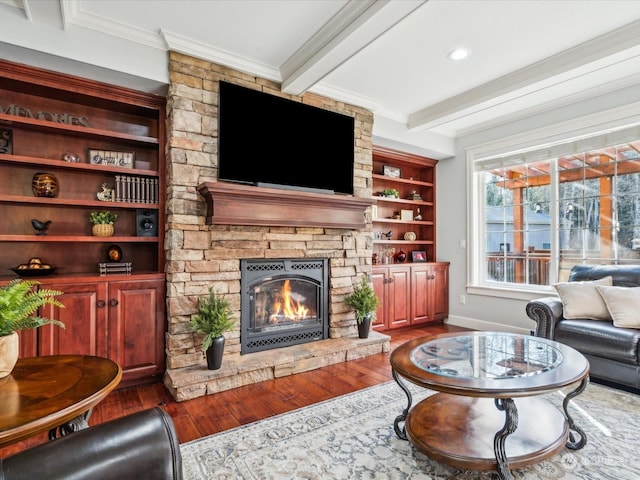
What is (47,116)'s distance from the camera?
277 centimetres

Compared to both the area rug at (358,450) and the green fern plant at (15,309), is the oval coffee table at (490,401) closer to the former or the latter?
the area rug at (358,450)

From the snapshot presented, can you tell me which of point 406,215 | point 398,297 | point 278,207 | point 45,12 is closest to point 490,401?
point 278,207

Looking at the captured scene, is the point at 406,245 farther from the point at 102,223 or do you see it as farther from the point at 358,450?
the point at 102,223

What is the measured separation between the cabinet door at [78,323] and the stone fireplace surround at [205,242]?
47 centimetres

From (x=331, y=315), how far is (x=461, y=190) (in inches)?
104

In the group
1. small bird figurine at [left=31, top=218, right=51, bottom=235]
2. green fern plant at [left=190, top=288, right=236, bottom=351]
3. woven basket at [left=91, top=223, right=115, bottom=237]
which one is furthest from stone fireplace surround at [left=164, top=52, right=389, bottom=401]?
small bird figurine at [left=31, top=218, right=51, bottom=235]

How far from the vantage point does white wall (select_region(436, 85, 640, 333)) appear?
3.81 meters

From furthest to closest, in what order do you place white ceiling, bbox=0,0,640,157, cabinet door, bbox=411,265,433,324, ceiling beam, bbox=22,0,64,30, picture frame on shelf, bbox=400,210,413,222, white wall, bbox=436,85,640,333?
1. picture frame on shelf, bbox=400,210,413,222
2. cabinet door, bbox=411,265,433,324
3. white wall, bbox=436,85,640,333
4. white ceiling, bbox=0,0,640,157
5. ceiling beam, bbox=22,0,64,30

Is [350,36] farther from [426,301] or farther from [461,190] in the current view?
[426,301]

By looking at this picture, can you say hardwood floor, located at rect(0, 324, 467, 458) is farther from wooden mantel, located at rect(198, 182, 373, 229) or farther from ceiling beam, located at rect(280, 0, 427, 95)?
ceiling beam, located at rect(280, 0, 427, 95)

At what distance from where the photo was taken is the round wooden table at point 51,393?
3.05 ft

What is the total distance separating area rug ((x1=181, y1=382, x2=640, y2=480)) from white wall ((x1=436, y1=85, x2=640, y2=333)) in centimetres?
191

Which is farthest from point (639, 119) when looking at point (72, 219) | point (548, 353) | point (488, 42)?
point (72, 219)

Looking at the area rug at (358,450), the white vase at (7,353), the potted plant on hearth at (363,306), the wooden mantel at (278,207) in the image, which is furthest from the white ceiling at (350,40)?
the area rug at (358,450)
